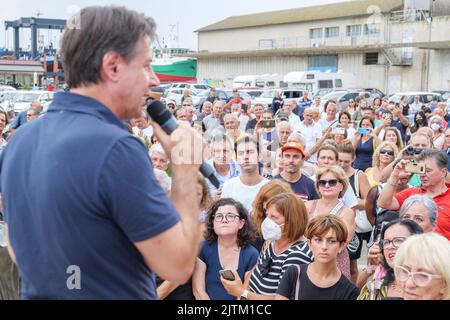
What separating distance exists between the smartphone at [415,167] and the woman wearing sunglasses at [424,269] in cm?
185

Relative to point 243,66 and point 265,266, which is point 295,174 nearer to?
point 265,266

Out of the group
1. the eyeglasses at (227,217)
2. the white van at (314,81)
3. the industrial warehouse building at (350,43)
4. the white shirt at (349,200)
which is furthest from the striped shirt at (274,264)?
the industrial warehouse building at (350,43)

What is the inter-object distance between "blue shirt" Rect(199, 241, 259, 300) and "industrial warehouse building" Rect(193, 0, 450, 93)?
37.3 metres

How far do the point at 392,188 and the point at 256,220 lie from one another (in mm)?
1237

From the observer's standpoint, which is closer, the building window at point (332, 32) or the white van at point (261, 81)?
the white van at point (261, 81)

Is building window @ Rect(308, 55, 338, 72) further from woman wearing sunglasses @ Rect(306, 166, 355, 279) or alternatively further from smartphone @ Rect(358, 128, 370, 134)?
woman wearing sunglasses @ Rect(306, 166, 355, 279)

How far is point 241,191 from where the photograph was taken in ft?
17.9

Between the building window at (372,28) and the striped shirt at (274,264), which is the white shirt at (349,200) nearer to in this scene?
the striped shirt at (274,264)

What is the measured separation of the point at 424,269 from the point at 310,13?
5276cm

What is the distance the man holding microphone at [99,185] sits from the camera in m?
1.65

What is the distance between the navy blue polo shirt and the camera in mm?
1644

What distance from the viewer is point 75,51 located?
179 cm

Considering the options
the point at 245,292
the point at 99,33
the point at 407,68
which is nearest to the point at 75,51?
the point at 99,33

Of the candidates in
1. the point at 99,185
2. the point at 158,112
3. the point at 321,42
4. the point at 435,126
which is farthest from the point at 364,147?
the point at 321,42
